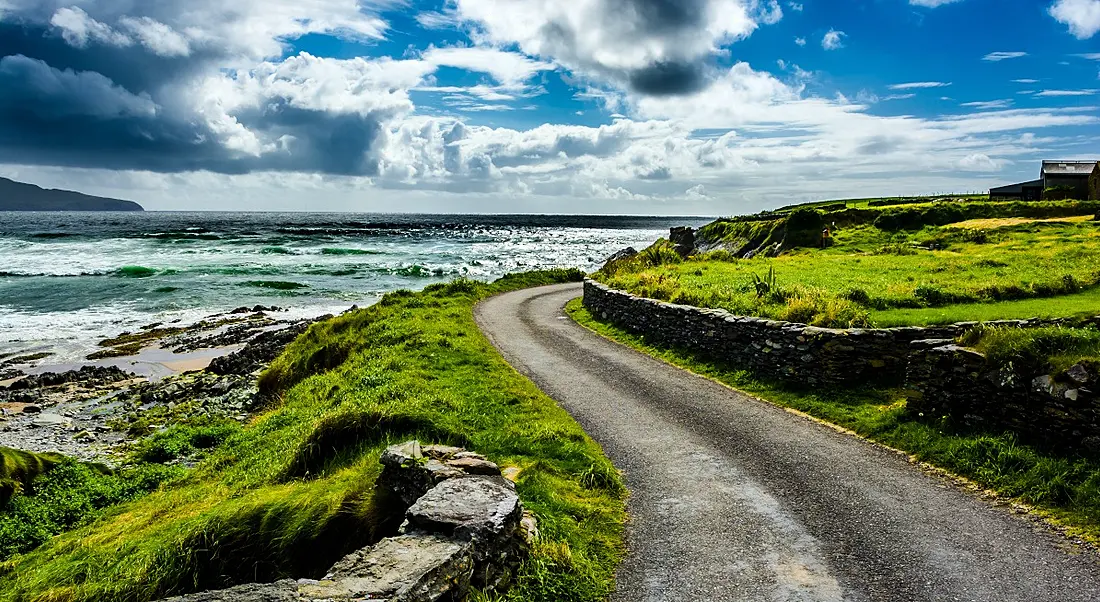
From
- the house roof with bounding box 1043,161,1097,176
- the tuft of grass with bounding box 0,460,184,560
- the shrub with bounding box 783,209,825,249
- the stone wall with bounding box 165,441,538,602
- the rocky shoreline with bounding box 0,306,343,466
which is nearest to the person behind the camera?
the stone wall with bounding box 165,441,538,602

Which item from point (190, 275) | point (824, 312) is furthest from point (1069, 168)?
point (190, 275)

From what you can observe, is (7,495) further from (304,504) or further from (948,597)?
(948,597)

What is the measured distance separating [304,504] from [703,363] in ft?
38.2

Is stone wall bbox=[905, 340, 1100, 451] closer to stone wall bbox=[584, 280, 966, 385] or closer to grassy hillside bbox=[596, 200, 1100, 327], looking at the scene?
stone wall bbox=[584, 280, 966, 385]

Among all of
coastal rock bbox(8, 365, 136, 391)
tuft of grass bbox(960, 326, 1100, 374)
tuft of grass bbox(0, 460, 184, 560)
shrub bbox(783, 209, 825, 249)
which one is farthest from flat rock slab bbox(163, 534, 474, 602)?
shrub bbox(783, 209, 825, 249)

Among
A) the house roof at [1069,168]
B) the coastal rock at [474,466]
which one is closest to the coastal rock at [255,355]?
the coastal rock at [474,466]

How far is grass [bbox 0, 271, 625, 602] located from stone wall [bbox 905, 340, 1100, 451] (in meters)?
5.78

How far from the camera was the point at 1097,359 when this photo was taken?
884 cm

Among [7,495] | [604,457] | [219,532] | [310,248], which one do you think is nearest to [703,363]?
[604,457]

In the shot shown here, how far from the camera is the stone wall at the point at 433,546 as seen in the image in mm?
5293

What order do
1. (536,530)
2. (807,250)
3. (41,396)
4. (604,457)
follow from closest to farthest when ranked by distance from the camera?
(536,530)
(604,457)
(41,396)
(807,250)

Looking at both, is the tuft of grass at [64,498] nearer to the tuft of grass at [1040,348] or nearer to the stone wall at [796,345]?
the stone wall at [796,345]

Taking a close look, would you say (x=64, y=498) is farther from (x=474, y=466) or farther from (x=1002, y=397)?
(x=1002, y=397)

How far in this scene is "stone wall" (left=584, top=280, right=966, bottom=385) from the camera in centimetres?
1319
